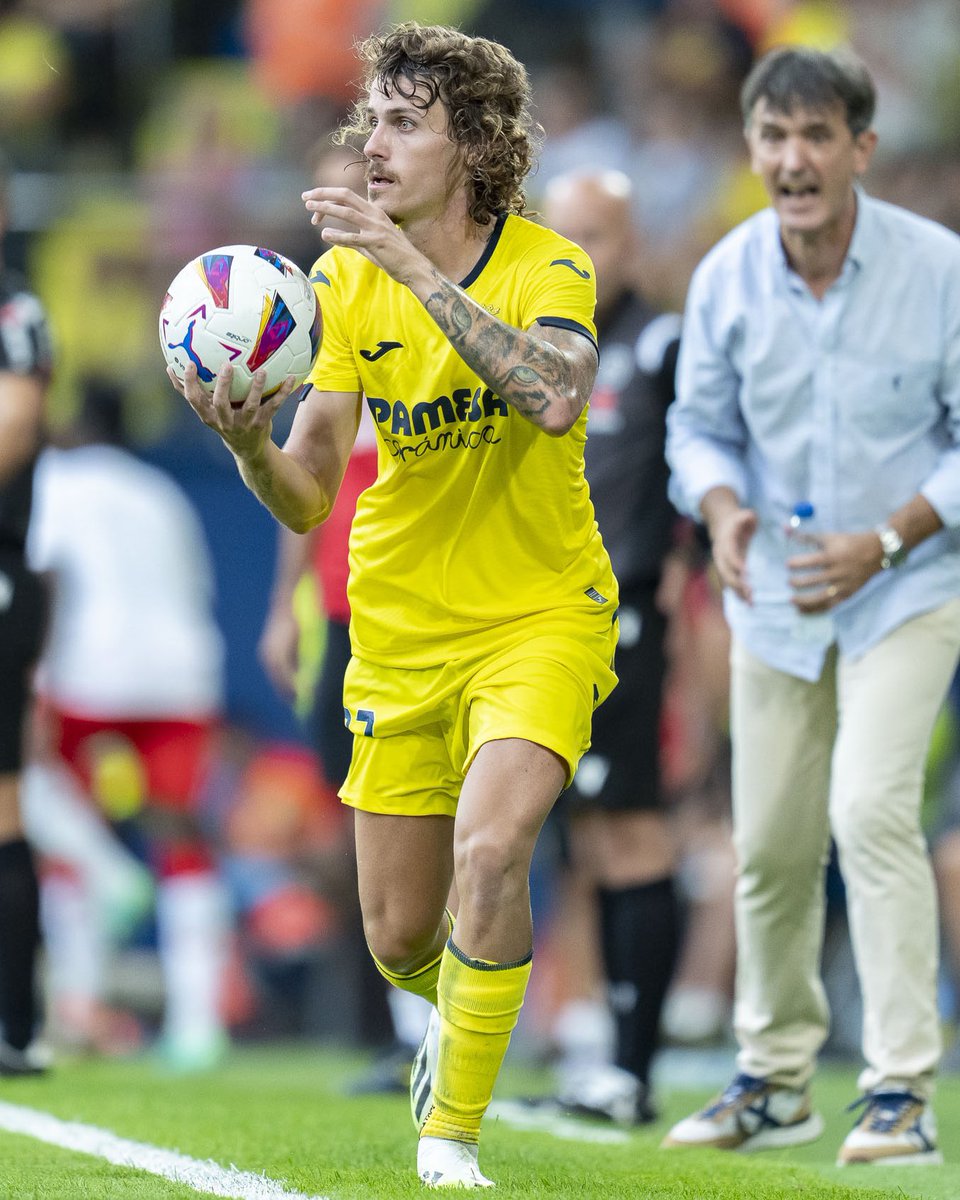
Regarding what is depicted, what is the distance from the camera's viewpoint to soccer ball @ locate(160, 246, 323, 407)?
4000mm

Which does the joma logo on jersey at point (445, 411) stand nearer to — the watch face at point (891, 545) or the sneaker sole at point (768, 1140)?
the watch face at point (891, 545)

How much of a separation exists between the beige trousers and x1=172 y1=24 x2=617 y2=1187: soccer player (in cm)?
98

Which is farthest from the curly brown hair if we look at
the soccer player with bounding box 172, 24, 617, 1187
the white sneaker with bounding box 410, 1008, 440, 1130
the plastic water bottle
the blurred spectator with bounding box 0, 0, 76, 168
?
the blurred spectator with bounding box 0, 0, 76, 168

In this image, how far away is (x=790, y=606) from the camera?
5316mm

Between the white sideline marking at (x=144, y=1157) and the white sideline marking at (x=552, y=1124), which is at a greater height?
the white sideline marking at (x=144, y=1157)

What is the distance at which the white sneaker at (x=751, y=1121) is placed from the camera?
17.2ft

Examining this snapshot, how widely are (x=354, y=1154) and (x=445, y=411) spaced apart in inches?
68.4

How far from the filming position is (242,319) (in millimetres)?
4043

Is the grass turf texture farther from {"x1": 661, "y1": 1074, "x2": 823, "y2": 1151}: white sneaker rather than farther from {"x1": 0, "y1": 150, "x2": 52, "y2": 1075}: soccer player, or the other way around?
{"x1": 0, "y1": 150, "x2": 52, "y2": 1075}: soccer player

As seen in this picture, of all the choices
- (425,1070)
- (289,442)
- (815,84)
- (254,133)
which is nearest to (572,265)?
(289,442)

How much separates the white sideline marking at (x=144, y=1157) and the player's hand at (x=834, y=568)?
2.01 metres

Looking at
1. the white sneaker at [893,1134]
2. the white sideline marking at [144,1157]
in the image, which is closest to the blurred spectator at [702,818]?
the white sneaker at [893,1134]

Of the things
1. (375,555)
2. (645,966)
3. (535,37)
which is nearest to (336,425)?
(375,555)

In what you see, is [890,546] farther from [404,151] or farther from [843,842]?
[404,151]
